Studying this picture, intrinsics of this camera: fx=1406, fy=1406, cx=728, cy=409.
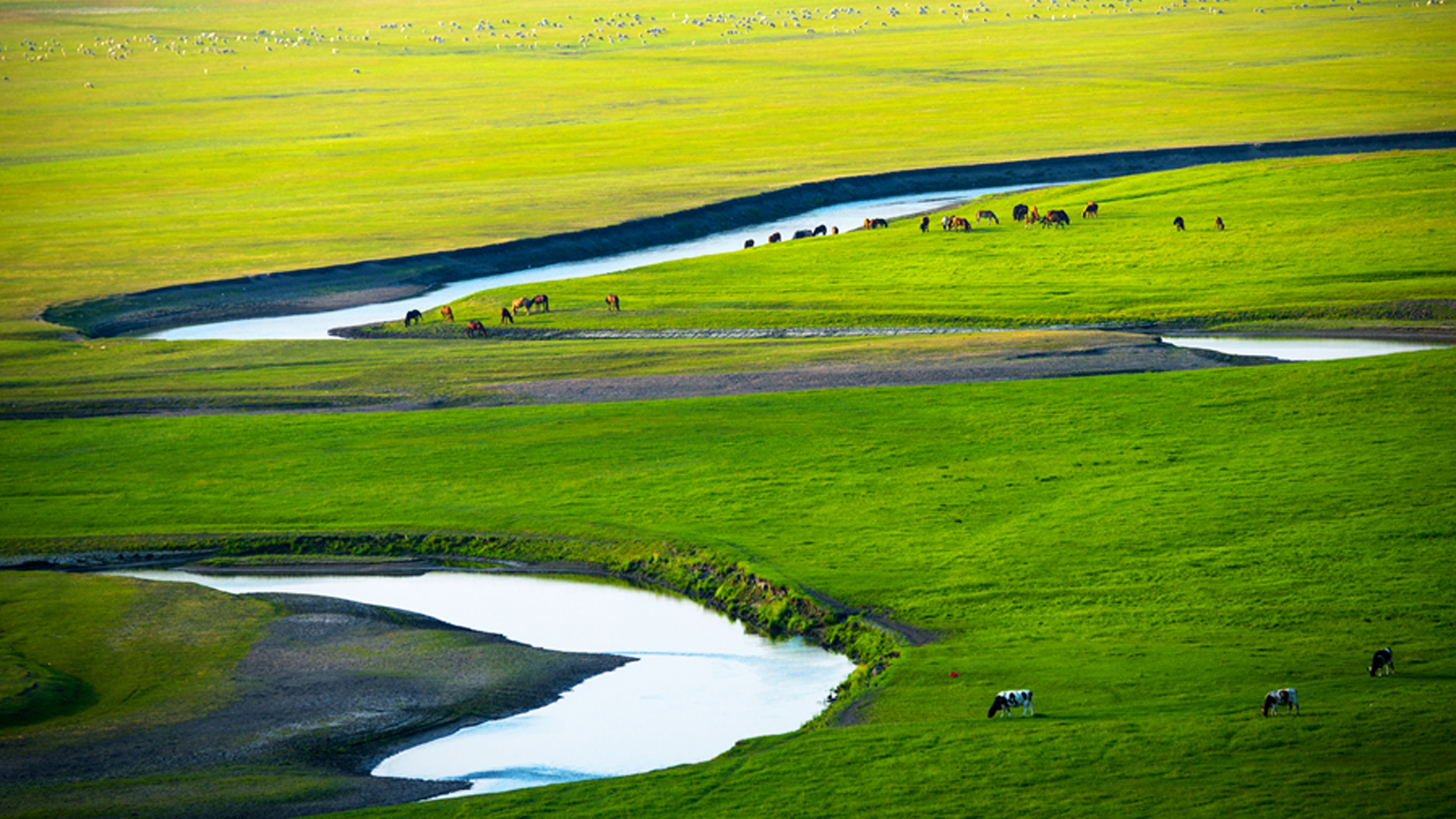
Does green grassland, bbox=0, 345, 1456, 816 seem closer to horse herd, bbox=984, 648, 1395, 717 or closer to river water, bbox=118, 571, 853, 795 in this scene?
horse herd, bbox=984, 648, 1395, 717

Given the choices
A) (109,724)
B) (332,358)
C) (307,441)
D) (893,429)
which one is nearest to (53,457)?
(307,441)

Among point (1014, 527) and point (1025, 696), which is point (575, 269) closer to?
point (1014, 527)

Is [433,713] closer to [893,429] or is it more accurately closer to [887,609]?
[887,609]

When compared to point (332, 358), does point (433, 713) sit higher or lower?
lower

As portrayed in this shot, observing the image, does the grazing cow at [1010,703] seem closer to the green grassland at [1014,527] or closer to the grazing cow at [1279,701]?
the green grassland at [1014,527]

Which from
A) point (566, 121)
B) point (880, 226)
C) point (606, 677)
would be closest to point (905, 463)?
point (606, 677)

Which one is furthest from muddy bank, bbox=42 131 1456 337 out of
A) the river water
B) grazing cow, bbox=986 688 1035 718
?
grazing cow, bbox=986 688 1035 718
